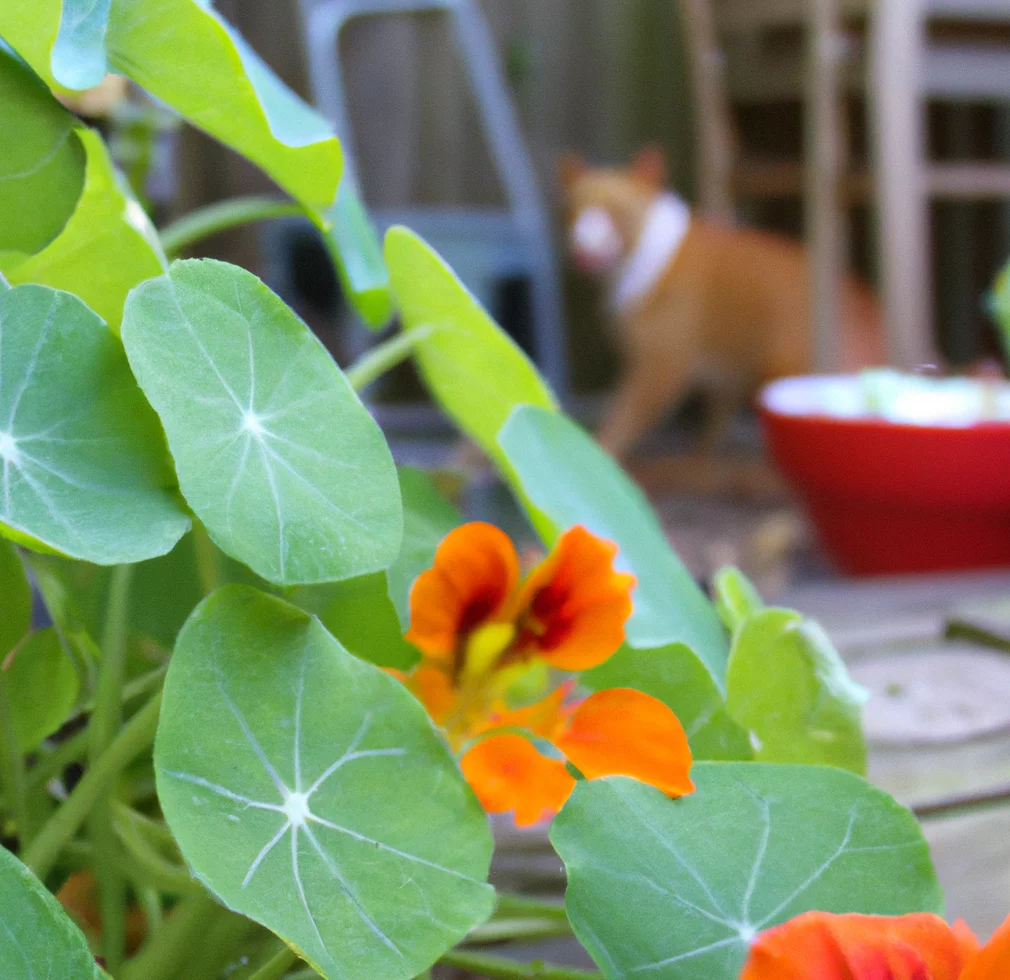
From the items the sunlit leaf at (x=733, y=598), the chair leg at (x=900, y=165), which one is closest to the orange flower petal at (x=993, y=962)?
the sunlit leaf at (x=733, y=598)

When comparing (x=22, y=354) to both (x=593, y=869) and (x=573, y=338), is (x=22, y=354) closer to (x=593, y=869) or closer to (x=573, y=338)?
(x=593, y=869)

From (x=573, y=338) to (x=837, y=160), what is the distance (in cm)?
113

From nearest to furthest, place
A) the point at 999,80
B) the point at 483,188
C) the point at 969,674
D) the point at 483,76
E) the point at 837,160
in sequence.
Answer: the point at 969,674 < the point at 999,80 < the point at 837,160 < the point at 483,76 < the point at 483,188

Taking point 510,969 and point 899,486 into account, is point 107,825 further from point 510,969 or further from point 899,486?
point 899,486

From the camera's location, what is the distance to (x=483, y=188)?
2.72 m

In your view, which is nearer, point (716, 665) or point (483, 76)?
point (716, 665)

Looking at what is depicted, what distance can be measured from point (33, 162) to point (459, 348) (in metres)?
0.13

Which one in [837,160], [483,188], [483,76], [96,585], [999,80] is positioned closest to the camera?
[96,585]

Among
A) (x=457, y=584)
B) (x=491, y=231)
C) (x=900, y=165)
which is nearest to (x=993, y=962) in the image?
(x=457, y=584)

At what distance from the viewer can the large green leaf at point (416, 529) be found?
0.26 metres

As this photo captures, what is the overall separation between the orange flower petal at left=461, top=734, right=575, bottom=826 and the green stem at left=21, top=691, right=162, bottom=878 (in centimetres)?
6

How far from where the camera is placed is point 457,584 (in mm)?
229

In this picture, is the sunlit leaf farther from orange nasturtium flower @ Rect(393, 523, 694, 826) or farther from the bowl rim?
the bowl rim

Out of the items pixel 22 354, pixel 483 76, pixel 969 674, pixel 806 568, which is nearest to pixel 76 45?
pixel 22 354
